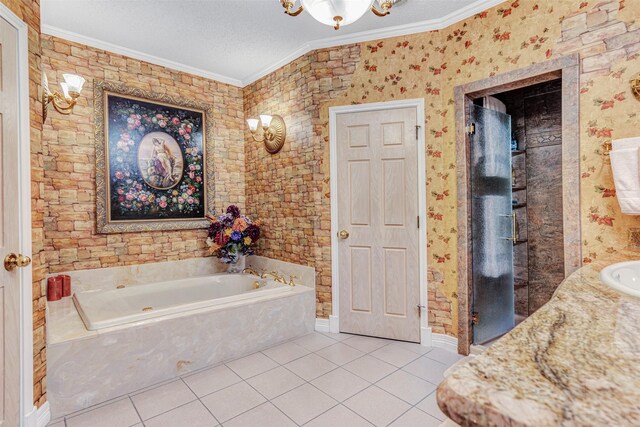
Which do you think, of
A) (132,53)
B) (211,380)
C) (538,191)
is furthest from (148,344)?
(538,191)

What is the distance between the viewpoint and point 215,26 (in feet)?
9.14

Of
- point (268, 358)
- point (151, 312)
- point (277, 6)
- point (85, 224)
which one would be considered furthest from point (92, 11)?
point (268, 358)

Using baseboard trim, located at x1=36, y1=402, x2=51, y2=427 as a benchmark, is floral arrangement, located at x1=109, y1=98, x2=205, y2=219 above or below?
above

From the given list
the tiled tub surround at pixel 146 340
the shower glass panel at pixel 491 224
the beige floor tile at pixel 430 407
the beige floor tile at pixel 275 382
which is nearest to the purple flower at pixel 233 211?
the tiled tub surround at pixel 146 340

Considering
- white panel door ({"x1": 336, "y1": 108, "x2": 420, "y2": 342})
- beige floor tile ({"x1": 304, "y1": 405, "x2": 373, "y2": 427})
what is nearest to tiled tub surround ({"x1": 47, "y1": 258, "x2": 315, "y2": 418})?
white panel door ({"x1": 336, "y1": 108, "x2": 420, "y2": 342})

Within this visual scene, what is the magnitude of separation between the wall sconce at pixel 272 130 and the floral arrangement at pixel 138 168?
2.33 feet

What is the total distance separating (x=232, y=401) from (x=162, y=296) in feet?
5.06

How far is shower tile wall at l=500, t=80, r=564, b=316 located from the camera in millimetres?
3172

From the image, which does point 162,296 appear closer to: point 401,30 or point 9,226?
point 9,226

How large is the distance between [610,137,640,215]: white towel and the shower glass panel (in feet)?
3.16

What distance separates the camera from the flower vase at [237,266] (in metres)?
3.61

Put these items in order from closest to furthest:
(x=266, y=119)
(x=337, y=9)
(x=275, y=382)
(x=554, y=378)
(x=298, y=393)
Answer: (x=554, y=378)
(x=337, y=9)
(x=298, y=393)
(x=275, y=382)
(x=266, y=119)

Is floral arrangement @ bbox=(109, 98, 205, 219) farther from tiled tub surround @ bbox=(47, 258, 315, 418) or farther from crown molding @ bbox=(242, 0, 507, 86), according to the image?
crown molding @ bbox=(242, 0, 507, 86)

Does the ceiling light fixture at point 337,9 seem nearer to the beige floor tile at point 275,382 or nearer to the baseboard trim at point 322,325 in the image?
the beige floor tile at point 275,382
